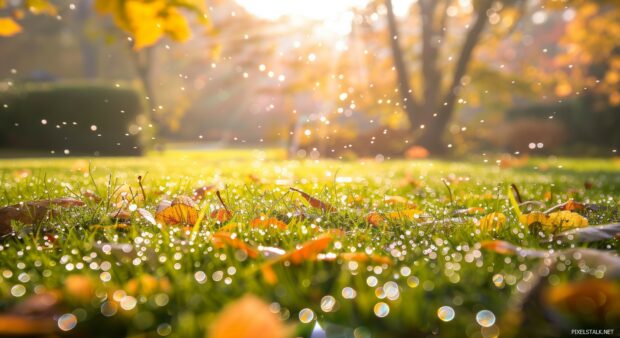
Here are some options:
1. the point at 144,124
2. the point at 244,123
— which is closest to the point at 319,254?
the point at 144,124

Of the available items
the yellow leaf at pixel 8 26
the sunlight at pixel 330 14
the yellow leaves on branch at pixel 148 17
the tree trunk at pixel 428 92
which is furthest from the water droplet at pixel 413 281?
the tree trunk at pixel 428 92

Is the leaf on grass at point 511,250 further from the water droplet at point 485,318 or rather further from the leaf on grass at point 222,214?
the leaf on grass at point 222,214

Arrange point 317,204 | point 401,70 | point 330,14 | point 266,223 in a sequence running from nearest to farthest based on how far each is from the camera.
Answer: point 266,223 → point 317,204 → point 330,14 → point 401,70

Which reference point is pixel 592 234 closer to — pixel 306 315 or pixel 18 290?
pixel 306 315

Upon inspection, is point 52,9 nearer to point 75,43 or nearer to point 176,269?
point 176,269

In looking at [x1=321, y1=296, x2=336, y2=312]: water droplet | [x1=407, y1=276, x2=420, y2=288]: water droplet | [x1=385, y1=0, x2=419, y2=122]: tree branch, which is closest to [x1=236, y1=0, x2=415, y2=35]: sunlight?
[x1=385, y1=0, x2=419, y2=122]: tree branch

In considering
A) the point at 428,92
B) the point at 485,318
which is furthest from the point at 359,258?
the point at 428,92

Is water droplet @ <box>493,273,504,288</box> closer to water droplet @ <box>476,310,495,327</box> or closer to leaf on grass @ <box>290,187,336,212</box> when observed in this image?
water droplet @ <box>476,310,495,327</box>
